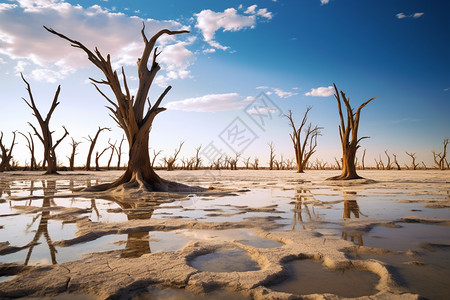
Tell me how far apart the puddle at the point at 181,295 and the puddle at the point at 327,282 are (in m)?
0.24

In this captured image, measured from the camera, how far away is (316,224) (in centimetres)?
296

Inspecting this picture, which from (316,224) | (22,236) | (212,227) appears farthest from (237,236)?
(22,236)

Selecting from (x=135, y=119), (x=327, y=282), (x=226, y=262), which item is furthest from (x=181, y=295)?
(x=135, y=119)

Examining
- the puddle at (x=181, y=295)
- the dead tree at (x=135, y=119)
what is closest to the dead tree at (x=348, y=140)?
the dead tree at (x=135, y=119)

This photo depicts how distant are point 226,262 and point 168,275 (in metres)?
0.43

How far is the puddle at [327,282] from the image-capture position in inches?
53.8

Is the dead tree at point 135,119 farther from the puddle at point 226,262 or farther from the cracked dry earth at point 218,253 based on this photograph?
the puddle at point 226,262

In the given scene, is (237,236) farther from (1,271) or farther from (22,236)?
(22,236)

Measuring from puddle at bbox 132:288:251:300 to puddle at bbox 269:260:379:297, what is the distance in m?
0.24

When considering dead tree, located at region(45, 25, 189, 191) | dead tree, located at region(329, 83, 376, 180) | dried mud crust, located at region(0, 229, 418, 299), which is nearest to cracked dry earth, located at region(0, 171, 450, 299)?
dried mud crust, located at region(0, 229, 418, 299)

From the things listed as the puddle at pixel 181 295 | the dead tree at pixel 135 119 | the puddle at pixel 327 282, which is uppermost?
the dead tree at pixel 135 119

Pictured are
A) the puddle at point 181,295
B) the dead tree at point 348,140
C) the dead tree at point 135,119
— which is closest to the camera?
the puddle at point 181,295

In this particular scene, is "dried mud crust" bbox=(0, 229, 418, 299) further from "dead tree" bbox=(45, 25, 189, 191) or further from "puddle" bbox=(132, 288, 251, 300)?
"dead tree" bbox=(45, 25, 189, 191)

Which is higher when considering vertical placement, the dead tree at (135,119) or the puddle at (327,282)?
the dead tree at (135,119)
